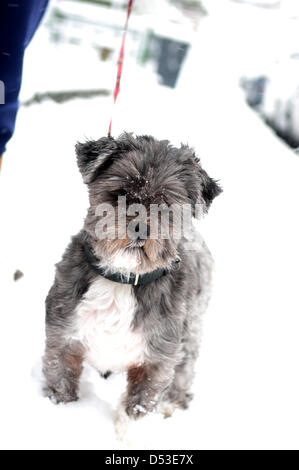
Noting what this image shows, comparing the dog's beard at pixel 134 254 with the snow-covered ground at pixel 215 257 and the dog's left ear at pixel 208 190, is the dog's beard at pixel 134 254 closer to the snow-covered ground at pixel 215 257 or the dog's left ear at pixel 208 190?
the dog's left ear at pixel 208 190

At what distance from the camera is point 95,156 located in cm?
282

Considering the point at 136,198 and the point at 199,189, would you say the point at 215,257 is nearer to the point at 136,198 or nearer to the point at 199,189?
the point at 199,189

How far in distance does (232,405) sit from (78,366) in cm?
133

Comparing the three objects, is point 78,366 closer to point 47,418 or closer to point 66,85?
point 47,418

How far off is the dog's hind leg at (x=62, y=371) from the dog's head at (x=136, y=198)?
2.28 ft

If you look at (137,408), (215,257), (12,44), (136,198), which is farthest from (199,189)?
(215,257)

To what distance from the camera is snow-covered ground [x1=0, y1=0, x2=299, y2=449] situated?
331cm

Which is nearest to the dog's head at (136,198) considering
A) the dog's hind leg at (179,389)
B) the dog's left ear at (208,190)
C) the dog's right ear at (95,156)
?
the dog's right ear at (95,156)

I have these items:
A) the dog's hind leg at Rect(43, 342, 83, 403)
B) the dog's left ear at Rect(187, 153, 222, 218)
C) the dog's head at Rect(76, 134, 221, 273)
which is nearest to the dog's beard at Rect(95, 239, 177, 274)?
the dog's head at Rect(76, 134, 221, 273)

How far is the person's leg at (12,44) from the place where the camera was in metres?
2.61

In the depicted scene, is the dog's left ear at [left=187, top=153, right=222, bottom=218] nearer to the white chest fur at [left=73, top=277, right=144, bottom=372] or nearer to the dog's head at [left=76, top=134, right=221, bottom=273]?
the dog's head at [left=76, top=134, right=221, bottom=273]

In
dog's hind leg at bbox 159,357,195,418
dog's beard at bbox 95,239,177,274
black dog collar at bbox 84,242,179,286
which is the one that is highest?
dog's beard at bbox 95,239,177,274

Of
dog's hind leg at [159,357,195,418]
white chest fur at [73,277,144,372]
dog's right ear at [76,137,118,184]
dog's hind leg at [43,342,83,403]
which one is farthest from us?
dog's hind leg at [159,357,195,418]

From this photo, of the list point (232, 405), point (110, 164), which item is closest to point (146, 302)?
point (110, 164)
